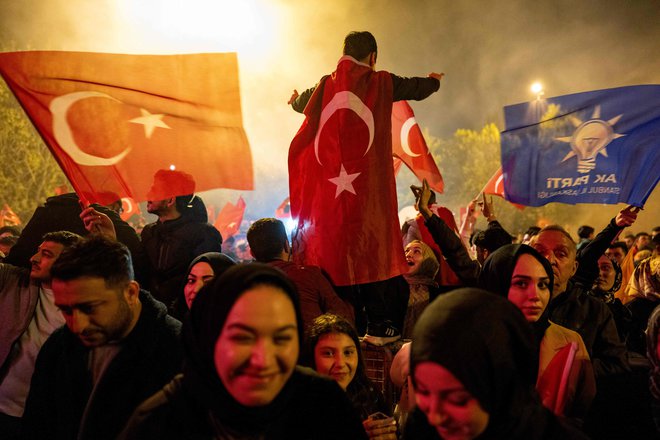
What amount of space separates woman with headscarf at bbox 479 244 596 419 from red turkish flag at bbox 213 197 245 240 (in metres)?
10.0

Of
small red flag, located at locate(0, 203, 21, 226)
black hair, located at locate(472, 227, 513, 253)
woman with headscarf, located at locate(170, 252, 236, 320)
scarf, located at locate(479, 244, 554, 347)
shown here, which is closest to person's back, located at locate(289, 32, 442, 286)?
black hair, located at locate(472, 227, 513, 253)

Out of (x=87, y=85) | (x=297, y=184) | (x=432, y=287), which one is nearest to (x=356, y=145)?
(x=297, y=184)

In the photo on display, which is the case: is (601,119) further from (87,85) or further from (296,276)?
(87,85)

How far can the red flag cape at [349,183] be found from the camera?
4.31 meters

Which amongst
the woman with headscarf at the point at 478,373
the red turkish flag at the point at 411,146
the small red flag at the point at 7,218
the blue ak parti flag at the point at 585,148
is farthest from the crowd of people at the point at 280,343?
the small red flag at the point at 7,218

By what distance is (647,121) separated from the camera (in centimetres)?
518

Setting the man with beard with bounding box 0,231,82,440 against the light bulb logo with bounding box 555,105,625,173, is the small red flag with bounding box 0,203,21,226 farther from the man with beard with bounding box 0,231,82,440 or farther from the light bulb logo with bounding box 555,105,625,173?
the light bulb logo with bounding box 555,105,625,173

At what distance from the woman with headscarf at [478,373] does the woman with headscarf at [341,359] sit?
1482 millimetres

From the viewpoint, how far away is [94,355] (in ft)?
7.91

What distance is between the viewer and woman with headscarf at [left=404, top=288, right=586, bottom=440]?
158 centimetres

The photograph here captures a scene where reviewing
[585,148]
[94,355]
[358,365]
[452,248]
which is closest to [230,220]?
[585,148]

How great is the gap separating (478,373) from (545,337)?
1470 millimetres

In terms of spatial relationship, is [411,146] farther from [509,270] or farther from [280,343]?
[280,343]

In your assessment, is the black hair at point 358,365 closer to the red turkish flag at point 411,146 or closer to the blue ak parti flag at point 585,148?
the blue ak parti flag at point 585,148
